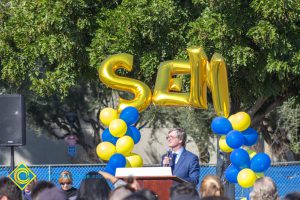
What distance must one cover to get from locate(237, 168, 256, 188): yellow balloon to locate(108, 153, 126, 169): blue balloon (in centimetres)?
150

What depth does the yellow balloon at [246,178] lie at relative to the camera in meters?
10.1

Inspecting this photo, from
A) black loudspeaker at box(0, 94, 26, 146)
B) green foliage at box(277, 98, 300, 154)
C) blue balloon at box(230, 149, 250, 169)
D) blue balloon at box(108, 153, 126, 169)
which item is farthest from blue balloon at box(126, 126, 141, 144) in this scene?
green foliage at box(277, 98, 300, 154)

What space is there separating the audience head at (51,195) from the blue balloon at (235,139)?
4.01 meters

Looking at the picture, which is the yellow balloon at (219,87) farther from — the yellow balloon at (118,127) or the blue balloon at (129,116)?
the yellow balloon at (118,127)

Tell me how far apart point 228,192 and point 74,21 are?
4.41 meters

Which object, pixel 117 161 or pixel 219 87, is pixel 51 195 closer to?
pixel 117 161

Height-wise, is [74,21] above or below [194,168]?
above

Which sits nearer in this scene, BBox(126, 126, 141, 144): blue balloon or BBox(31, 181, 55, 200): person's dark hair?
BBox(31, 181, 55, 200): person's dark hair

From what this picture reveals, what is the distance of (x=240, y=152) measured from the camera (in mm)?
10320

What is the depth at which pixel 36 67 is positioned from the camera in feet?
52.5

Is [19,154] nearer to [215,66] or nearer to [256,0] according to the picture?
[256,0]

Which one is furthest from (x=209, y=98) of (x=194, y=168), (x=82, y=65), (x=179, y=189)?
(x=179, y=189)

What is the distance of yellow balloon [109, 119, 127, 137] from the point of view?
1048 centimetres

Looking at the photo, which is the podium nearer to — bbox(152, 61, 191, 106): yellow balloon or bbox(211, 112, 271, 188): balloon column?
bbox(211, 112, 271, 188): balloon column
